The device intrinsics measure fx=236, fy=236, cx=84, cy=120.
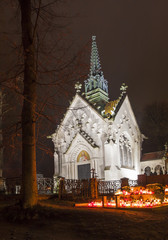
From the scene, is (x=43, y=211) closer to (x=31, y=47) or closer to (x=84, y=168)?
(x=31, y=47)

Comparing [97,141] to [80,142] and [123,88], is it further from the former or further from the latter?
[123,88]

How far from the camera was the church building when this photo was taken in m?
28.5

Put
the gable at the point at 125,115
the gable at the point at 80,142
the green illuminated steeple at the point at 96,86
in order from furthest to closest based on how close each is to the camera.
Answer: the green illuminated steeple at the point at 96,86 < the gable at the point at 125,115 < the gable at the point at 80,142

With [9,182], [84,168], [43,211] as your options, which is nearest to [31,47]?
[43,211]

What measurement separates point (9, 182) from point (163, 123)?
29402 millimetres

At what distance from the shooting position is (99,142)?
29.8 meters

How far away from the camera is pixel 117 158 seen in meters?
28.7

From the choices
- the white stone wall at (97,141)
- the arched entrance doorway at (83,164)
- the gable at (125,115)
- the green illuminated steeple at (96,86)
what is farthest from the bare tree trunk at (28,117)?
the green illuminated steeple at (96,86)

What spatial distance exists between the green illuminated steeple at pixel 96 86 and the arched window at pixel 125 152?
24.8ft

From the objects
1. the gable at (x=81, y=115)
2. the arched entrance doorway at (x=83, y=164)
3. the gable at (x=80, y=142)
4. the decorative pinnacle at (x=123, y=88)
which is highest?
the decorative pinnacle at (x=123, y=88)

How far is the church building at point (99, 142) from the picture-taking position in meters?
28.5

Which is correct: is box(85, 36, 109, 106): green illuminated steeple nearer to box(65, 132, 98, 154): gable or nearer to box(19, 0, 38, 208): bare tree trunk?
box(65, 132, 98, 154): gable

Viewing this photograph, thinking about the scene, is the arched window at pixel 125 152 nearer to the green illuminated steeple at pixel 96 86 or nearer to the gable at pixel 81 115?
the gable at pixel 81 115

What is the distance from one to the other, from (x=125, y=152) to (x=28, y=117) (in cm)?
2496
